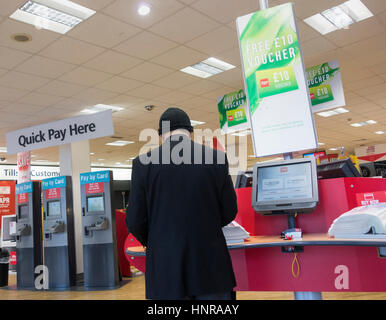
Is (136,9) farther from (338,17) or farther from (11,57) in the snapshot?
(338,17)

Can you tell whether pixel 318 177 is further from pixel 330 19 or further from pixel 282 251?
pixel 330 19

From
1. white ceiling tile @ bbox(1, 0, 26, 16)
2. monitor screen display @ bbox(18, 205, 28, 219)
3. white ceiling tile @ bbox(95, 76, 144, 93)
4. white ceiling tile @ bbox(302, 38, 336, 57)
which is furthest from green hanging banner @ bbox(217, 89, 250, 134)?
white ceiling tile @ bbox(1, 0, 26, 16)

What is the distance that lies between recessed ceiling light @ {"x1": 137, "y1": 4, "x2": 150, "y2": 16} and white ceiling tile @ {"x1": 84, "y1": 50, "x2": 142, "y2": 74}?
1.03 meters

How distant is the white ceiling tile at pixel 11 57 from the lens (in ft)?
15.7

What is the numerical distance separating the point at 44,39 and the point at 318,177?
12.6 feet

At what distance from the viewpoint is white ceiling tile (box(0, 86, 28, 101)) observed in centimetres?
614

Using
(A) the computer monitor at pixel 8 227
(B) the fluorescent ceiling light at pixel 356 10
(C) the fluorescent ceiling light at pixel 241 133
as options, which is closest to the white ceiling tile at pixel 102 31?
(B) the fluorescent ceiling light at pixel 356 10

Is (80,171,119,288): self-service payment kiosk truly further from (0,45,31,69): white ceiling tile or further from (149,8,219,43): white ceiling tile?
(149,8,219,43): white ceiling tile

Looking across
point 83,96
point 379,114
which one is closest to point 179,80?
point 83,96

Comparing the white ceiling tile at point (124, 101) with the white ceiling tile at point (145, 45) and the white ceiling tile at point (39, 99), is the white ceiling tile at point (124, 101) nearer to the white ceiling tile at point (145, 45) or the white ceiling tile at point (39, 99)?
the white ceiling tile at point (39, 99)

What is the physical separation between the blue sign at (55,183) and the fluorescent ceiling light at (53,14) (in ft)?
8.75

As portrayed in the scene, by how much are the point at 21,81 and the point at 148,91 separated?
2188 mm

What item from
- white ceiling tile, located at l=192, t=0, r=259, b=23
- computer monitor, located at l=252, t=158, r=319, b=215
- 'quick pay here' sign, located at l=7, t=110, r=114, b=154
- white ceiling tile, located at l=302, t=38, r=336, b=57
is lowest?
computer monitor, located at l=252, t=158, r=319, b=215

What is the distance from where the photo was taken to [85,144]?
8.48 metres
